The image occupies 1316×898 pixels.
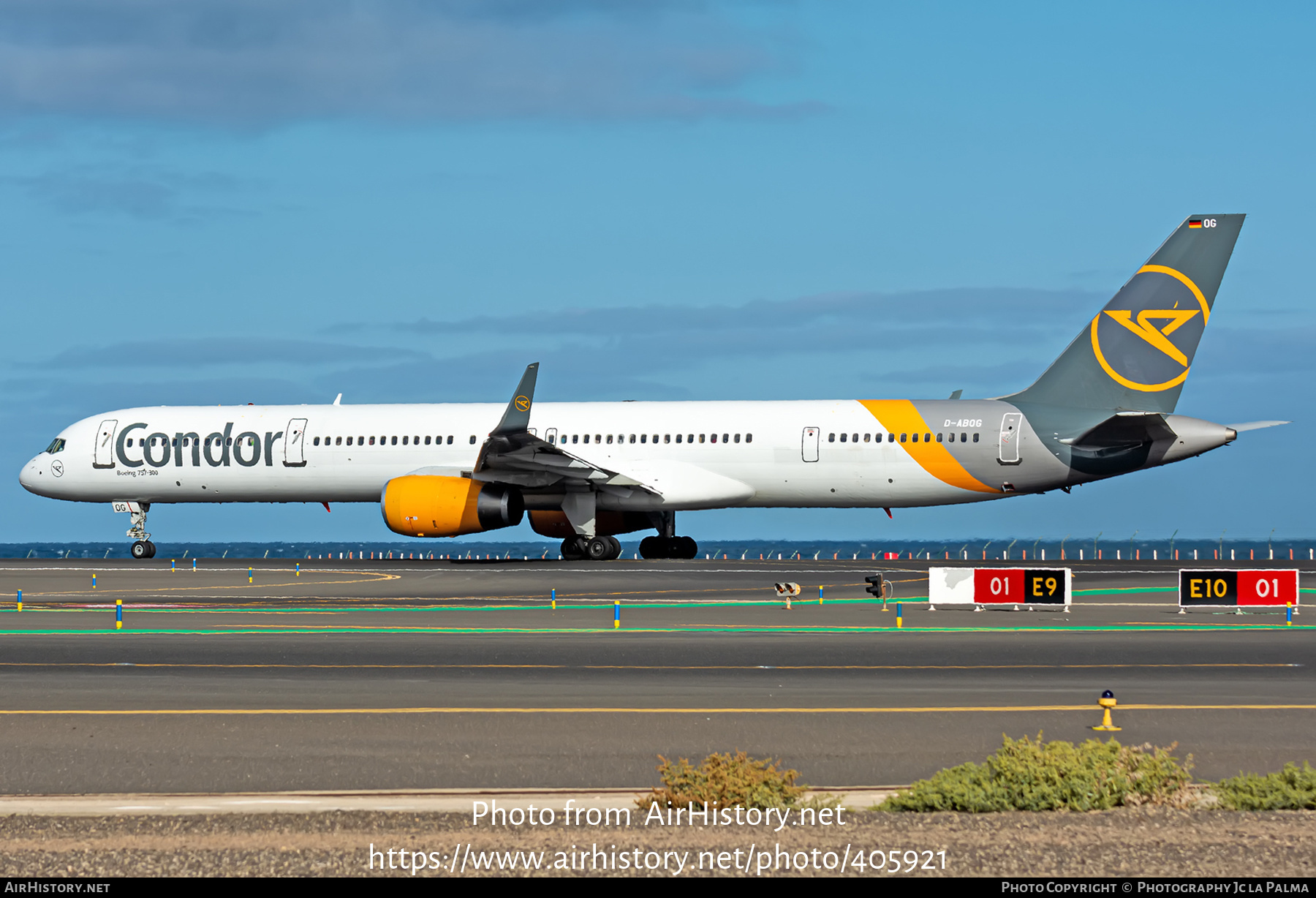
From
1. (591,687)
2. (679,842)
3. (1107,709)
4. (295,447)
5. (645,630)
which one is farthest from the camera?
(295,447)

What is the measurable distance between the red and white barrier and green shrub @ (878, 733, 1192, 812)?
17301 millimetres

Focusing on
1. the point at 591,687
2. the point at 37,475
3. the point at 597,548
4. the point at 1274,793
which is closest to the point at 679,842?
the point at 1274,793

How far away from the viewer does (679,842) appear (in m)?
7.81

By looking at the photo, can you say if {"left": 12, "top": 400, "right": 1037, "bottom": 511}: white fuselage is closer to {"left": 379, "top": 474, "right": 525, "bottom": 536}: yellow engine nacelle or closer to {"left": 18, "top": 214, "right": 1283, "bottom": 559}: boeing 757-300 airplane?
{"left": 18, "top": 214, "right": 1283, "bottom": 559}: boeing 757-300 airplane

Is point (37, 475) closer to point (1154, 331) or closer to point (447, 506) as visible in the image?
point (447, 506)

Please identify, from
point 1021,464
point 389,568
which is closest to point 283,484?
point 389,568

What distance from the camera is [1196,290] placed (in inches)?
1576

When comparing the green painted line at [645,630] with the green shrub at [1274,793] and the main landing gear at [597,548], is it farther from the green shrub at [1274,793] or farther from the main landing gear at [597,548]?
the main landing gear at [597,548]

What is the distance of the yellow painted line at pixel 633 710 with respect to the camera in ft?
45.5

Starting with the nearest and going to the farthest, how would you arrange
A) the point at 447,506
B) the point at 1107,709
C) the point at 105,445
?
the point at 1107,709 → the point at 447,506 → the point at 105,445

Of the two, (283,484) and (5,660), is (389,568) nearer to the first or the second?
(283,484)

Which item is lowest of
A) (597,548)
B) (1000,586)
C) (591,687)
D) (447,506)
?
(591,687)

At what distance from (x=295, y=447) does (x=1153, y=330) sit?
86.7ft

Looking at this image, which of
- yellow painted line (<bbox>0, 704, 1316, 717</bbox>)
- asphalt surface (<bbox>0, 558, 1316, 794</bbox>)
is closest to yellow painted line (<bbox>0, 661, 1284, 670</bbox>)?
asphalt surface (<bbox>0, 558, 1316, 794</bbox>)
